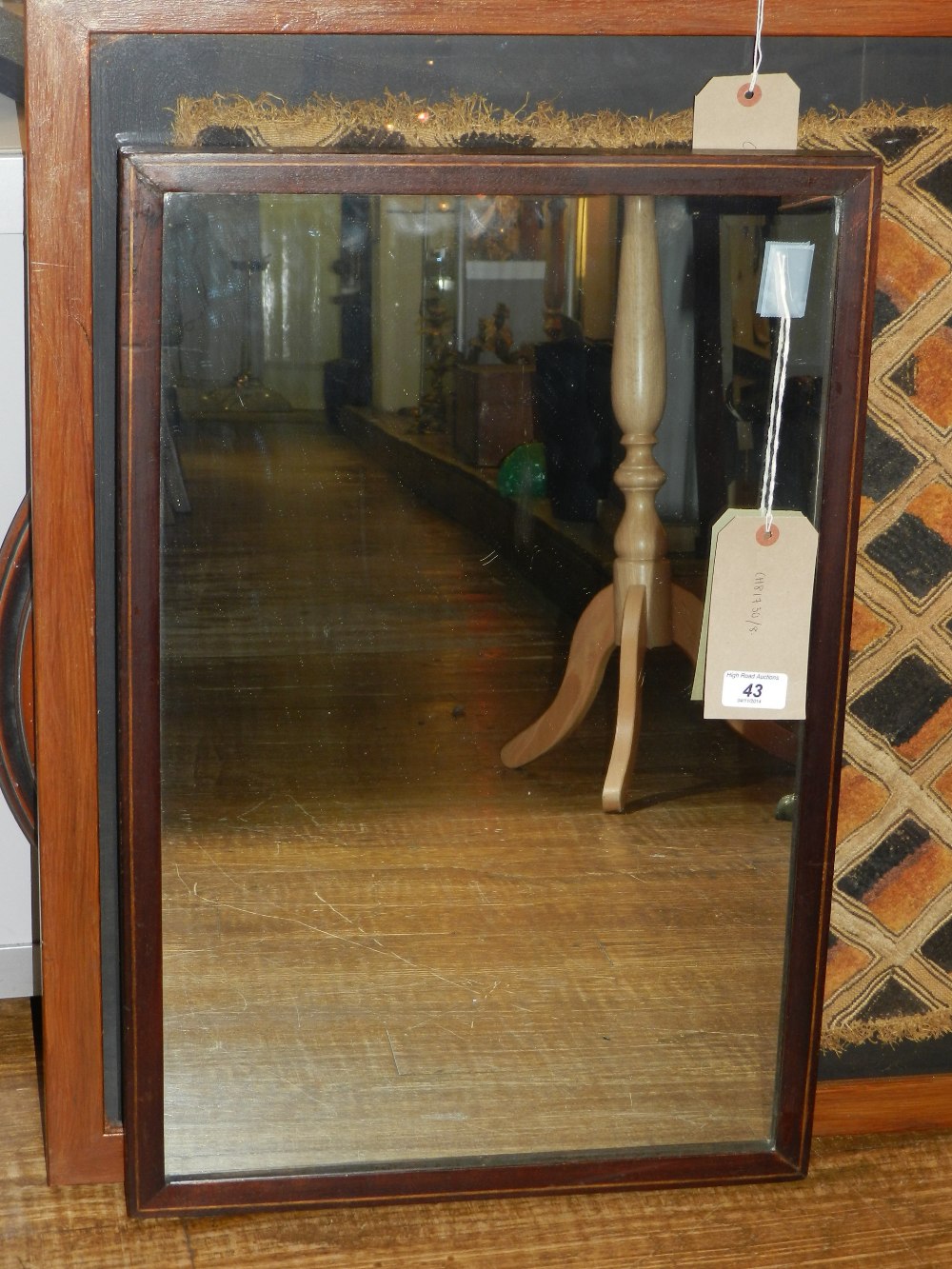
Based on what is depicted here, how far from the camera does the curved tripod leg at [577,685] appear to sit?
112 cm

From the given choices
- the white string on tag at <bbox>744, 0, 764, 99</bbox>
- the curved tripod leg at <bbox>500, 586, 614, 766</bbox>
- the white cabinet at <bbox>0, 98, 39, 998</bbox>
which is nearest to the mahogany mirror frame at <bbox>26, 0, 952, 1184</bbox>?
the white string on tag at <bbox>744, 0, 764, 99</bbox>

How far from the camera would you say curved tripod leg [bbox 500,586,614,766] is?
112 cm

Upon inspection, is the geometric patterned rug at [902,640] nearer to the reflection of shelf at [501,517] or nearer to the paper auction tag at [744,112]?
the paper auction tag at [744,112]

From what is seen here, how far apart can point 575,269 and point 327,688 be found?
37 centimetres

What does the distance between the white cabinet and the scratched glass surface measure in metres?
0.22

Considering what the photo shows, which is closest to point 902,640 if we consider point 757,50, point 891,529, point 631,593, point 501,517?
point 891,529

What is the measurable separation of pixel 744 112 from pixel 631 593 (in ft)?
1.21

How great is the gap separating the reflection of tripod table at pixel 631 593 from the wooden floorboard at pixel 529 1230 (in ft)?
1.09

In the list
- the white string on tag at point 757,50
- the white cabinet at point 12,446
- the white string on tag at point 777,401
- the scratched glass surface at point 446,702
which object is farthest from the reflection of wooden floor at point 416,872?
the white string on tag at point 757,50

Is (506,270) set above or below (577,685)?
above

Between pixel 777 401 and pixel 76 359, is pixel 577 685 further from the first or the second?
pixel 76 359

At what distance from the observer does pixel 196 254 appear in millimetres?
993

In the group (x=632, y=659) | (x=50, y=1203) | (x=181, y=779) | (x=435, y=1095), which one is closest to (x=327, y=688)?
(x=181, y=779)

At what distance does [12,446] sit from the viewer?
3.94ft
